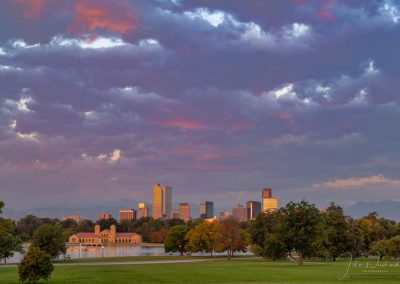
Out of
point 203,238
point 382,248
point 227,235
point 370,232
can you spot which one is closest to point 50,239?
point 227,235

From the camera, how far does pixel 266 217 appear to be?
391ft

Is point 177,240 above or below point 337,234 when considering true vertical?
below

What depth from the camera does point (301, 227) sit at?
87562 millimetres

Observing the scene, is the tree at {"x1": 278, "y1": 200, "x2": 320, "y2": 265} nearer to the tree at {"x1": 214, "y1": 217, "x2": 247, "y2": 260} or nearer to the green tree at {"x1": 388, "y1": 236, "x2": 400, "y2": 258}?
the green tree at {"x1": 388, "y1": 236, "x2": 400, "y2": 258}

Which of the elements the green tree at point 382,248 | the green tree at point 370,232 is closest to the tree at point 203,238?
the green tree at point 370,232

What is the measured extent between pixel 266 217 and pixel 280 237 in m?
30.2

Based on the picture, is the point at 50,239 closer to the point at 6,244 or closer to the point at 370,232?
the point at 6,244

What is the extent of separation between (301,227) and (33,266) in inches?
1928

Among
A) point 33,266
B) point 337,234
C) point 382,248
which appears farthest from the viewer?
point 337,234

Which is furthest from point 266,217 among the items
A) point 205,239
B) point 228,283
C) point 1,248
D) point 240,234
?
point 228,283

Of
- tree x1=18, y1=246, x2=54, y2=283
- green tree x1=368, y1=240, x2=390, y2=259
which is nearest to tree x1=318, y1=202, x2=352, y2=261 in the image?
green tree x1=368, y1=240, x2=390, y2=259

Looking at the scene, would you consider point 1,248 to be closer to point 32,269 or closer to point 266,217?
point 32,269

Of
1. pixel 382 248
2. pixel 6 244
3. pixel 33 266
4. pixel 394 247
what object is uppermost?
pixel 6 244

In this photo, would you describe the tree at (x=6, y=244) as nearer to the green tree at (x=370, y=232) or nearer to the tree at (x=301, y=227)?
the tree at (x=301, y=227)
